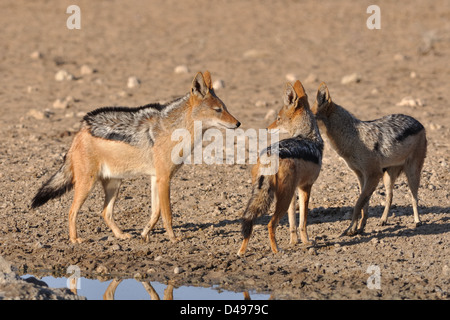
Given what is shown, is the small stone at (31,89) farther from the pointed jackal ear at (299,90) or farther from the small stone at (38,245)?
the pointed jackal ear at (299,90)

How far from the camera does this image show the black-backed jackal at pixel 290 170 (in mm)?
8242

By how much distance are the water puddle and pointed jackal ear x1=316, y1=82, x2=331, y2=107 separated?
299 centimetres

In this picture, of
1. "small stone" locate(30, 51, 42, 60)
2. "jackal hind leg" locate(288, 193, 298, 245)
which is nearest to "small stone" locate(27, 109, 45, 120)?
"small stone" locate(30, 51, 42, 60)

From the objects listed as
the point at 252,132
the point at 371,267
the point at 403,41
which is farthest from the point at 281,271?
the point at 403,41

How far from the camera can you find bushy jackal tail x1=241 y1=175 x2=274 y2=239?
26.8 feet

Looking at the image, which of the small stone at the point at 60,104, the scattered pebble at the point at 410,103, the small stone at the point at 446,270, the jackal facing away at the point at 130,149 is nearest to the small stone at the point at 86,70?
the small stone at the point at 60,104

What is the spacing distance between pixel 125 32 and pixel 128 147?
12.7 metres

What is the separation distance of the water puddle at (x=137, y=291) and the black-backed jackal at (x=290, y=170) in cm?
80

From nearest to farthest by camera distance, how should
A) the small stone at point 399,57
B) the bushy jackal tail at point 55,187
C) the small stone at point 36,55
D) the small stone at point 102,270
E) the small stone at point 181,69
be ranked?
the small stone at point 102,270
the bushy jackal tail at point 55,187
the small stone at point 181,69
the small stone at point 36,55
the small stone at point 399,57

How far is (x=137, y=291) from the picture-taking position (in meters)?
7.85

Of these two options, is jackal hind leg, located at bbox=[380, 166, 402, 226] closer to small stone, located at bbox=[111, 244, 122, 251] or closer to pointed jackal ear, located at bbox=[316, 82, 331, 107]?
pointed jackal ear, located at bbox=[316, 82, 331, 107]

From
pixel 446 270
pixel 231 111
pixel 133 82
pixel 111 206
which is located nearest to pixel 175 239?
pixel 111 206
